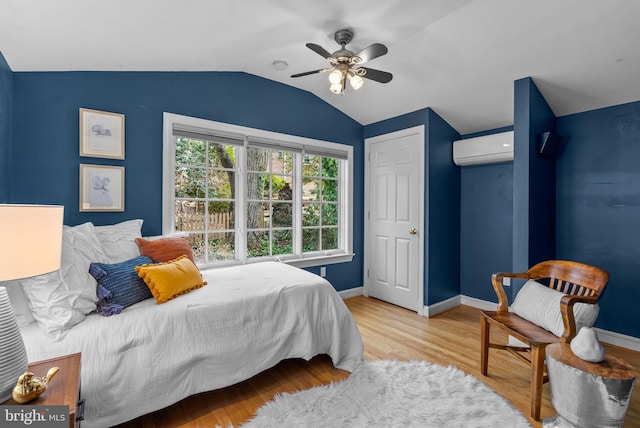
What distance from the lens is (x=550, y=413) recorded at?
74.0 inches

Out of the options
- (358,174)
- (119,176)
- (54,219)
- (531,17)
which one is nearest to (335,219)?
(358,174)

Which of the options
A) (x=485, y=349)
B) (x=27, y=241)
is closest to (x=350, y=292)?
(x=485, y=349)

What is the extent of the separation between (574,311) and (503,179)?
197 cm

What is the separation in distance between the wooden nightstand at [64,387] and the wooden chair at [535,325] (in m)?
2.28

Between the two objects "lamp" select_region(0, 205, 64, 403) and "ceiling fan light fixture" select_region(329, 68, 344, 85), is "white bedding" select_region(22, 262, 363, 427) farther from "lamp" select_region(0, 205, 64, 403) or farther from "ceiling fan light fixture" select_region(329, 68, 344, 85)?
"ceiling fan light fixture" select_region(329, 68, 344, 85)

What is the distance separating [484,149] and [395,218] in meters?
1.26

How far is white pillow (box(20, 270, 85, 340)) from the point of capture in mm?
1558

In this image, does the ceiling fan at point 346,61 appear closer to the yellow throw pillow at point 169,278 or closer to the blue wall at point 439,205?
the blue wall at point 439,205

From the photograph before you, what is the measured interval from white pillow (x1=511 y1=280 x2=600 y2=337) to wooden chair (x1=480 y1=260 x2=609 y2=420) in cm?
5

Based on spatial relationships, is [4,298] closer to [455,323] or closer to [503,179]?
[455,323]

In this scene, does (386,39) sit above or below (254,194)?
above

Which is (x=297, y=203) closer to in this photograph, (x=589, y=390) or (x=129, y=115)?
(x=129, y=115)

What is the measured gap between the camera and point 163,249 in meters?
2.33

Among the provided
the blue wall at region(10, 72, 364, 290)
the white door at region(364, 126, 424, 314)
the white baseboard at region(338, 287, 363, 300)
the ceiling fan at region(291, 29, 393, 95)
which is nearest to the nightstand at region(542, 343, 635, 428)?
the white door at region(364, 126, 424, 314)
